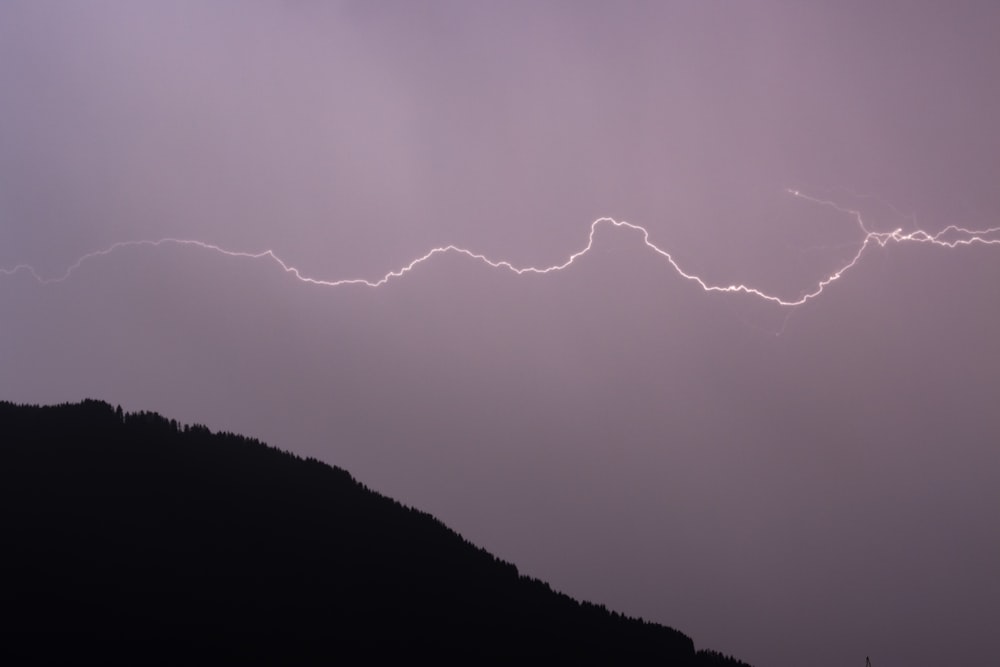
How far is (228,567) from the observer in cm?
855

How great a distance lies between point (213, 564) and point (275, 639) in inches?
38.2

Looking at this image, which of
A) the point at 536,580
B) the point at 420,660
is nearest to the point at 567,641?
the point at 536,580

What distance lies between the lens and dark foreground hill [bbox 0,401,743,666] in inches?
296

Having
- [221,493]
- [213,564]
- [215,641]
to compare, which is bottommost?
[215,641]

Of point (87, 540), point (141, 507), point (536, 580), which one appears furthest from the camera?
point (536, 580)

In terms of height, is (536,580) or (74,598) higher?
(536,580)

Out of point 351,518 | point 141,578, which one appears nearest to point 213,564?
point 141,578

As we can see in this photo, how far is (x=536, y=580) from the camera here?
38.2ft

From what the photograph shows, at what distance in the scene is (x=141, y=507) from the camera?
8680 millimetres

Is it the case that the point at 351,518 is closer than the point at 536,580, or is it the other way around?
the point at 351,518

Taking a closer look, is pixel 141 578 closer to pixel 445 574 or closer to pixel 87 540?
pixel 87 540

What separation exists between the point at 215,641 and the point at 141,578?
2.87 ft

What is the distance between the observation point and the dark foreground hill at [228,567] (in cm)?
752

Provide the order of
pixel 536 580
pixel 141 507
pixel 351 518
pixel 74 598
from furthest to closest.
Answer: pixel 536 580
pixel 351 518
pixel 141 507
pixel 74 598
